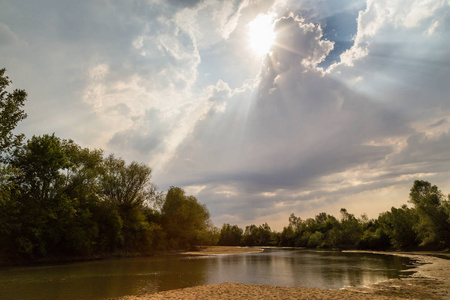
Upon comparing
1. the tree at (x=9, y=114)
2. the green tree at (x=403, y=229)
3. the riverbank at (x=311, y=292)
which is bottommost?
the riverbank at (x=311, y=292)

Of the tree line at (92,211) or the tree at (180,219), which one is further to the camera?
the tree at (180,219)

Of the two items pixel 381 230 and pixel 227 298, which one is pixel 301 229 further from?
pixel 227 298

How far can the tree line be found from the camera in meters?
41.2

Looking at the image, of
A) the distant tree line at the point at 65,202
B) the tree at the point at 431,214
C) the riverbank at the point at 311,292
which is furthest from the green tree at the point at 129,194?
the tree at the point at 431,214

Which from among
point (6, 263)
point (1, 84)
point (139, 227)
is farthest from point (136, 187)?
point (1, 84)

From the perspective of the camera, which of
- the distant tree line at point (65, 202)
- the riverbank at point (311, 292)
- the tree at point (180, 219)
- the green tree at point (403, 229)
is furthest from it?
the tree at point (180, 219)

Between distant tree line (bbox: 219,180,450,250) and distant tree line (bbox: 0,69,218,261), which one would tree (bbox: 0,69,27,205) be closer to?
distant tree line (bbox: 0,69,218,261)

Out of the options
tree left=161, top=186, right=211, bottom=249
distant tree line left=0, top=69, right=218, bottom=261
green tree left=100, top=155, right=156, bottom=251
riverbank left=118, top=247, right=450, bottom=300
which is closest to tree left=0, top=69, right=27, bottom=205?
distant tree line left=0, top=69, right=218, bottom=261

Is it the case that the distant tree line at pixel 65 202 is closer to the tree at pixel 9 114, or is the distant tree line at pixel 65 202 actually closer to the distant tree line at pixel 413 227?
the tree at pixel 9 114

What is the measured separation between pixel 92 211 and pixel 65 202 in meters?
14.2

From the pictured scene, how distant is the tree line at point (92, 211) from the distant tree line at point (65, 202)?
4.7 inches

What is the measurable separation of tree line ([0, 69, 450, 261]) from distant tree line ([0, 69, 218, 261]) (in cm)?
12

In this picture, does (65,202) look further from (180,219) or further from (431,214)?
(431,214)

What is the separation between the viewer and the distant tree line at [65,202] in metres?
38.9
